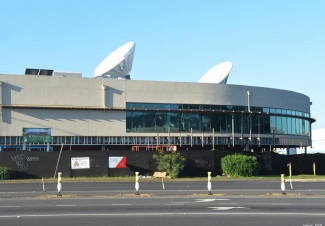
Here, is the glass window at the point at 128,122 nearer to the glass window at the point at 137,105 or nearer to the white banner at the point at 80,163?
the glass window at the point at 137,105

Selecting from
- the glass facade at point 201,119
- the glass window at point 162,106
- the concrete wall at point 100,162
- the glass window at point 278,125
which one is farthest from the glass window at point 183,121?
the glass window at point 278,125

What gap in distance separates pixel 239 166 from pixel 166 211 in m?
24.2

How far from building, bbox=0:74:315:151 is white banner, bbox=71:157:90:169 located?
38.1 ft

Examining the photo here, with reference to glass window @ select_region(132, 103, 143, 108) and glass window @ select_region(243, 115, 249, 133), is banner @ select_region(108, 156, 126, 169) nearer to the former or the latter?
glass window @ select_region(132, 103, 143, 108)

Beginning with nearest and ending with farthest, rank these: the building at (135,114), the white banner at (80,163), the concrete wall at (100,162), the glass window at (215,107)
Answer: the concrete wall at (100,162) → the white banner at (80,163) → the building at (135,114) → the glass window at (215,107)

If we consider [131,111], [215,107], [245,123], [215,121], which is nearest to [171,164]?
[131,111]

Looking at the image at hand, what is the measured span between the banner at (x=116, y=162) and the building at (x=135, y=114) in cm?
1250

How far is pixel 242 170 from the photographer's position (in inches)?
1486

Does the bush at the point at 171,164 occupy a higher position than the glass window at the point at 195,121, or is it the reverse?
the glass window at the point at 195,121

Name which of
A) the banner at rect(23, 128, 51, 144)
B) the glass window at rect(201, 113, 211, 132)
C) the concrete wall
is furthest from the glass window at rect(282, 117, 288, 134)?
the banner at rect(23, 128, 51, 144)

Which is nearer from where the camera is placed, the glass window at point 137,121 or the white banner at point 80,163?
the white banner at point 80,163

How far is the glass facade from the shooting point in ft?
169

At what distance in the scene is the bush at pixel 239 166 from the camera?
37625 millimetres

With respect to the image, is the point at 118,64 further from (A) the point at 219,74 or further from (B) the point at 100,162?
(B) the point at 100,162
